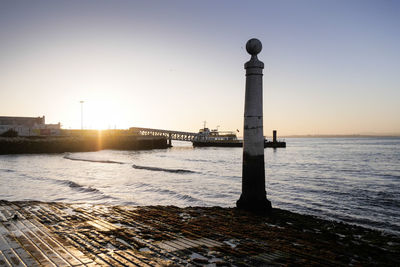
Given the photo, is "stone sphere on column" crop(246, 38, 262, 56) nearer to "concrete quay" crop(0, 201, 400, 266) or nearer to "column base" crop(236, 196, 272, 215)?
"column base" crop(236, 196, 272, 215)

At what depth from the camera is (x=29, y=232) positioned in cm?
541

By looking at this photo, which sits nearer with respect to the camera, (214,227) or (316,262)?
(316,262)

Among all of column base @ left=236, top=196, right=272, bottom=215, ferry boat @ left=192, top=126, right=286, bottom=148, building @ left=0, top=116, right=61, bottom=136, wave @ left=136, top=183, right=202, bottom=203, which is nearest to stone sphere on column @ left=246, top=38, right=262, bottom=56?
column base @ left=236, top=196, right=272, bottom=215

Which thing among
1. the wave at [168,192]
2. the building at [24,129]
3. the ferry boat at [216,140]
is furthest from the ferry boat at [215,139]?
the wave at [168,192]

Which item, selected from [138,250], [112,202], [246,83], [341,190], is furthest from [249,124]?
[341,190]

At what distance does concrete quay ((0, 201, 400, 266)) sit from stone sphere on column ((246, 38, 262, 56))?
157 inches

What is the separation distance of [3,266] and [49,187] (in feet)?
47.5

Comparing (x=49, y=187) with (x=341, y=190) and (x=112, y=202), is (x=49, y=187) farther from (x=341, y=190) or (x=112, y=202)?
(x=341, y=190)

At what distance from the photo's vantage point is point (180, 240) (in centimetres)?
500

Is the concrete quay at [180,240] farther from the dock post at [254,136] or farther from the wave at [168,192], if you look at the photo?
the wave at [168,192]

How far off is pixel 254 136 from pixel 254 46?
2.24 meters

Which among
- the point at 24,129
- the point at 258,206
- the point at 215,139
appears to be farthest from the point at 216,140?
the point at 258,206

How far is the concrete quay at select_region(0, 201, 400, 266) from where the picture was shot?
4.16 m

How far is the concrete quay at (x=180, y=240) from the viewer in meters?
4.16
